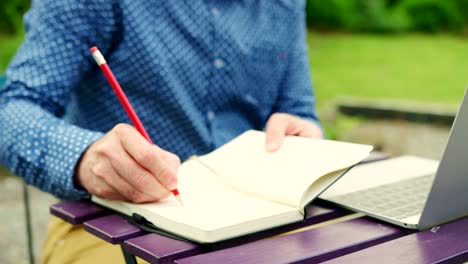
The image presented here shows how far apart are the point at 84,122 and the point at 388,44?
8.18m

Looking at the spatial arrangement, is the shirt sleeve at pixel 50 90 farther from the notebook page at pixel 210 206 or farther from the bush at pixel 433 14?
the bush at pixel 433 14

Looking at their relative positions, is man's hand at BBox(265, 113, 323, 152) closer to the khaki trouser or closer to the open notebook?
the open notebook

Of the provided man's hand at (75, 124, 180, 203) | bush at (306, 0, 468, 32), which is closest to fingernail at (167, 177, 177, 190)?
man's hand at (75, 124, 180, 203)

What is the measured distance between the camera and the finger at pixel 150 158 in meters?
1.17

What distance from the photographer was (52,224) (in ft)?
5.19

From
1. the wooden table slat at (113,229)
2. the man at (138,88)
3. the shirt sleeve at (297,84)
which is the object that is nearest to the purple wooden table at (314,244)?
the wooden table slat at (113,229)

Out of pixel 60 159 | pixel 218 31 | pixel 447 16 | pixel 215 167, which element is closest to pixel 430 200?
pixel 215 167

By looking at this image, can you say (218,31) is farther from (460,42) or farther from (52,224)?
(460,42)

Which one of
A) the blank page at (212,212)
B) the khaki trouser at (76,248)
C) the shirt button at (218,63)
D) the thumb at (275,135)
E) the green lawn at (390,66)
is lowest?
the khaki trouser at (76,248)

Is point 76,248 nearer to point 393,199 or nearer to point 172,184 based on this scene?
point 172,184

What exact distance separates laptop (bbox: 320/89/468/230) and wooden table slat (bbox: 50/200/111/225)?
1.31ft

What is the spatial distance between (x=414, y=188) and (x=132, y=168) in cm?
54

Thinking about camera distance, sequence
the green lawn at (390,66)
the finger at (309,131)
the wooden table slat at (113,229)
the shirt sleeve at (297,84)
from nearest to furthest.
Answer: the wooden table slat at (113,229) → the finger at (309,131) → the shirt sleeve at (297,84) → the green lawn at (390,66)

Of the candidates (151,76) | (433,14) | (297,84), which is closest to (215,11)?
(151,76)
